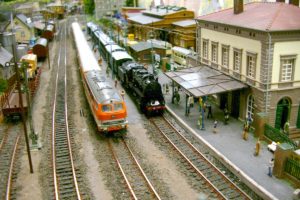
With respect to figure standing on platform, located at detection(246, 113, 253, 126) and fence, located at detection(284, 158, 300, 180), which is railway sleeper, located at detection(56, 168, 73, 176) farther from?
figure standing on platform, located at detection(246, 113, 253, 126)

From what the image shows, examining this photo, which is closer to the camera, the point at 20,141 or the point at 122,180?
the point at 122,180

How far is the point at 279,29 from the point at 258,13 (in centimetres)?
457

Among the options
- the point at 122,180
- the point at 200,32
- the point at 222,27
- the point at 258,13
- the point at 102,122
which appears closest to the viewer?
the point at 122,180

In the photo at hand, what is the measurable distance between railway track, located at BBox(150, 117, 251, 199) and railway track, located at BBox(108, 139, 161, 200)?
316cm

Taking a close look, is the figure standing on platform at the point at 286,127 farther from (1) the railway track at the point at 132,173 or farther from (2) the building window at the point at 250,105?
(1) the railway track at the point at 132,173

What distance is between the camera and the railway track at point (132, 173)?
18500 millimetres

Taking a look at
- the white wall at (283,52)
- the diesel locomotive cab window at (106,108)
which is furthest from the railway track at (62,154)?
the white wall at (283,52)

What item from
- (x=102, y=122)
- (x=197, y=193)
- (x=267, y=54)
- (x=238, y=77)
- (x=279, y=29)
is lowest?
(x=197, y=193)

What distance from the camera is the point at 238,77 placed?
2766cm

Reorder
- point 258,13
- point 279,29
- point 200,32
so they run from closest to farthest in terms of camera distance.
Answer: point 279,29 < point 258,13 < point 200,32

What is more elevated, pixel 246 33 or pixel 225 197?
pixel 246 33

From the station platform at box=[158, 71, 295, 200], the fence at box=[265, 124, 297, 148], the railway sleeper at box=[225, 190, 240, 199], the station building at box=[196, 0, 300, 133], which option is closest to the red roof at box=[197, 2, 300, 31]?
the station building at box=[196, 0, 300, 133]

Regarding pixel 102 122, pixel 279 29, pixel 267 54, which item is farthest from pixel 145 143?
pixel 279 29

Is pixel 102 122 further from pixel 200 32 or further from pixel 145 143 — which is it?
pixel 200 32
